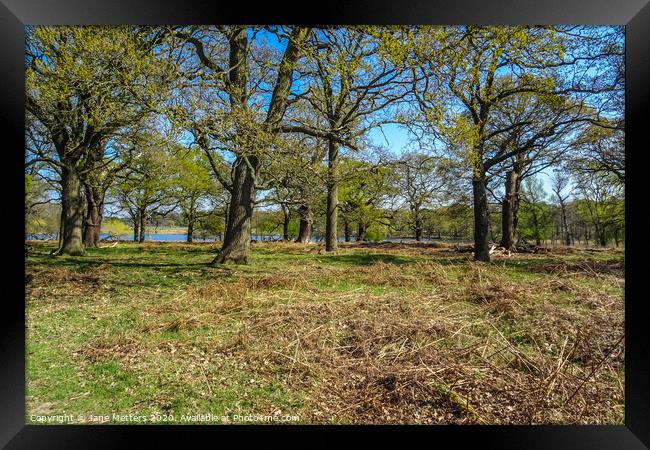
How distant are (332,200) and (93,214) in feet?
10.6

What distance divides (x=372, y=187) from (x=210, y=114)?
103 inches

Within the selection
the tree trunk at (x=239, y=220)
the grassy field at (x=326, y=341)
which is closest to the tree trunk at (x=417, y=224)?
the grassy field at (x=326, y=341)

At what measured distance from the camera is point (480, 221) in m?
3.84

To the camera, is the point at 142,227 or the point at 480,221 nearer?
the point at 480,221

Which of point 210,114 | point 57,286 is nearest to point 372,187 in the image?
point 210,114

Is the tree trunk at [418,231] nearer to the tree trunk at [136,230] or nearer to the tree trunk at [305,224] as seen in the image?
the tree trunk at [305,224]

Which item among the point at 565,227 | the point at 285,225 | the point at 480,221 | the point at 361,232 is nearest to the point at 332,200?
the point at 285,225

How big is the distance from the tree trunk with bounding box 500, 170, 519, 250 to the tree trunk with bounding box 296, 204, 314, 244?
270 centimetres

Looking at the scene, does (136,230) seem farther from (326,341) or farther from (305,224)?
(326,341)
